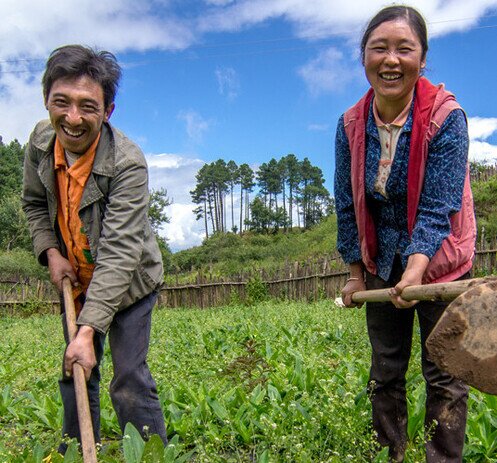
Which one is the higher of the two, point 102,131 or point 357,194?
point 102,131

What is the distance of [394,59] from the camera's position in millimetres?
2439

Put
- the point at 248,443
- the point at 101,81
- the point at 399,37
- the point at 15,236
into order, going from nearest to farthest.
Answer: the point at 399,37, the point at 101,81, the point at 248,443, the point at 15,236

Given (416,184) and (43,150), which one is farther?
(43,150)

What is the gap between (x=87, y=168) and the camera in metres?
2.71

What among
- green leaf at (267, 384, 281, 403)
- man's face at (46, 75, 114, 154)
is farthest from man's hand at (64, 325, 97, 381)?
green leaf at (267, 384, 281, 403)

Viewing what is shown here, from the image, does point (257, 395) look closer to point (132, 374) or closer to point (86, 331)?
point (132, 374)

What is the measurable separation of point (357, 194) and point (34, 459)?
1991mm

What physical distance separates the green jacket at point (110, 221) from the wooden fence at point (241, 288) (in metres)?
11.2

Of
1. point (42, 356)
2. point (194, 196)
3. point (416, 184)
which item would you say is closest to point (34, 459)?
point (416, 184)

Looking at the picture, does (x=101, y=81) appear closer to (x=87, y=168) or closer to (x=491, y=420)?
(x=87, y=168)

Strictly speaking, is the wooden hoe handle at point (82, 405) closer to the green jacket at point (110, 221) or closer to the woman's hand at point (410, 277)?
the green jacket at point (110, 221)

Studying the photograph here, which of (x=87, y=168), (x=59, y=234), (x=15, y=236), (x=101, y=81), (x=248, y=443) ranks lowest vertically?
(x=248, y=443)

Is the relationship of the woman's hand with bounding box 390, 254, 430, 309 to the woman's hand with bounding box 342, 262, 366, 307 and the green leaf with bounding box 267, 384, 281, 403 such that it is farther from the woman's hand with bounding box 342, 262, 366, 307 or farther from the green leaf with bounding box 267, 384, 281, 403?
the green leaf with bounding box 267, 384, 281, 403

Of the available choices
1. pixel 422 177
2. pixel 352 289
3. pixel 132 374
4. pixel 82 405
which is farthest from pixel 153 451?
pixel 422 177
